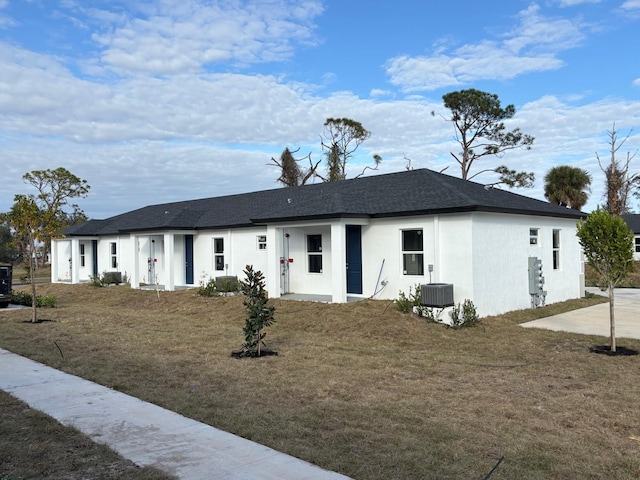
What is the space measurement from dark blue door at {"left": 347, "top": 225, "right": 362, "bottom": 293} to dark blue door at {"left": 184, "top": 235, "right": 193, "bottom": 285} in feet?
30.9

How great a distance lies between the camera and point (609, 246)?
9.85 metres

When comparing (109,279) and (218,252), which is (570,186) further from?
(109,279)

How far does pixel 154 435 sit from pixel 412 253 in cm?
1068

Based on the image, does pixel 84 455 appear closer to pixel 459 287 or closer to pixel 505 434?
pixel 505 434

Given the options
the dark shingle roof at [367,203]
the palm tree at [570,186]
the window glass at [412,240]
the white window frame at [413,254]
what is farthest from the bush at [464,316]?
the palm tree at [570,186]

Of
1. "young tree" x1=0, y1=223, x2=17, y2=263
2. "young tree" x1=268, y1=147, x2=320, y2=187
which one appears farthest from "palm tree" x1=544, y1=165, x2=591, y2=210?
"young tree" x1=0, y1=223, x2=17, y2=263

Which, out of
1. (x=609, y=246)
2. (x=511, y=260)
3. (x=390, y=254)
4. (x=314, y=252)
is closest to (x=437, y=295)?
(x=390, y=254)

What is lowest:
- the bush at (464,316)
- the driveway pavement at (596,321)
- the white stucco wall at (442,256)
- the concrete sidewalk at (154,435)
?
the driveway pavement at (596,321)

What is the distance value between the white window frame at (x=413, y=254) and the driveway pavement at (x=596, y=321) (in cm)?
322

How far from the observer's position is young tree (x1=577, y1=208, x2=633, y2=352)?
9812mm

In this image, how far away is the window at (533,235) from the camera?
16.4 metres

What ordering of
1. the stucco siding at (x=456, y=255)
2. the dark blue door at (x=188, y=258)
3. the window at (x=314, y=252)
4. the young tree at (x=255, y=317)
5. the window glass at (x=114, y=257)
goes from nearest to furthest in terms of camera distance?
the young tree at (x=255, y=317)
the stucco siding at (x=456, y=255)
the window at (x=314, y=252)
the dark blue door at (x=188, y=258)
the window glass at (x=114, y=257)

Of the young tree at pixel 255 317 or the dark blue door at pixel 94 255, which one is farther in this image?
the dark blue door at pixel 94 255

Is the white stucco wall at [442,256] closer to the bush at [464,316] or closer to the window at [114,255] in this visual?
the bush at [464,316]
